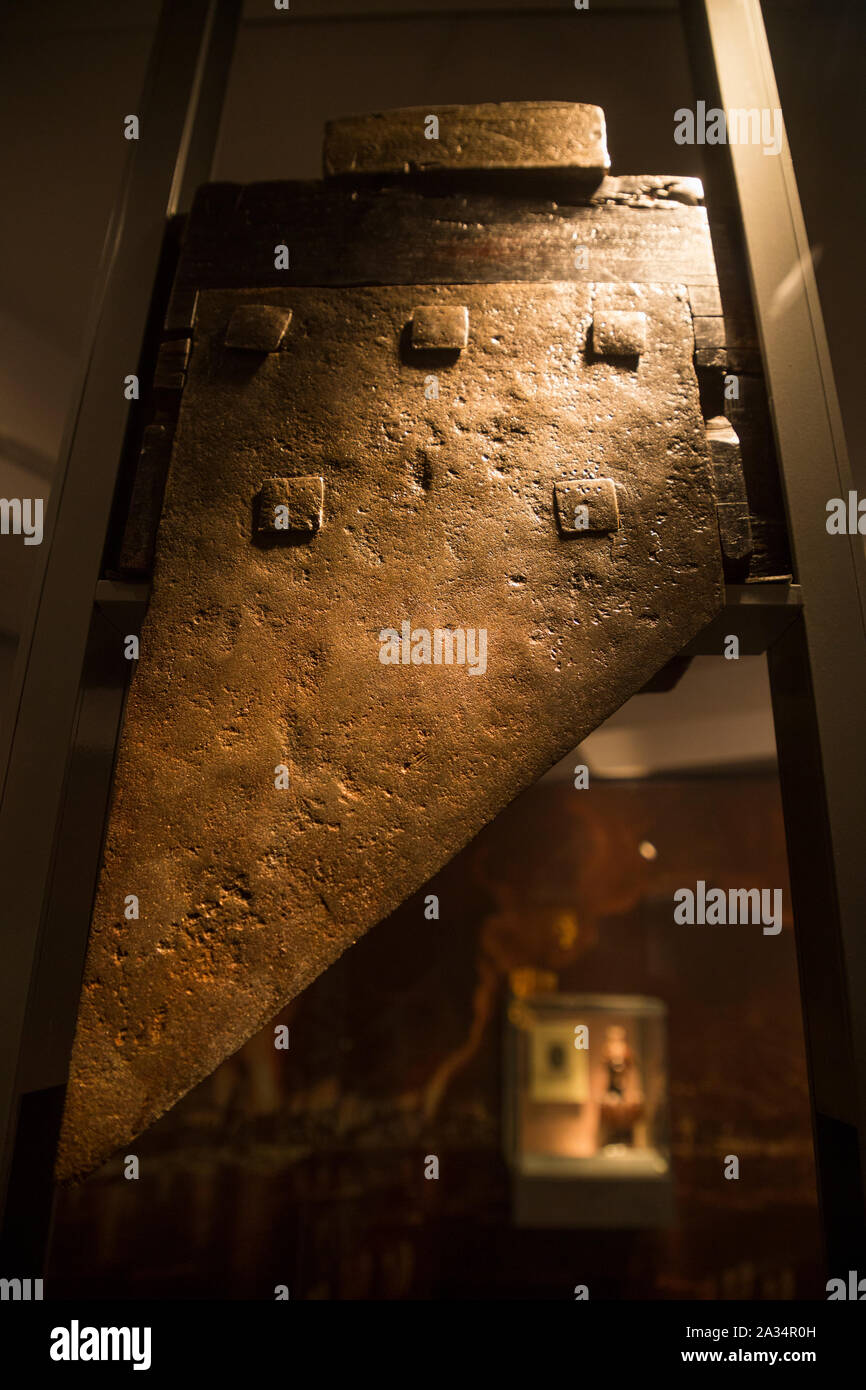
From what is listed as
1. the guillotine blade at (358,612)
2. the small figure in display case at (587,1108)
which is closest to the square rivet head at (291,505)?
the guillotine blade at (358,612)

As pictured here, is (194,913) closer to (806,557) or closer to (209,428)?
(209,428)

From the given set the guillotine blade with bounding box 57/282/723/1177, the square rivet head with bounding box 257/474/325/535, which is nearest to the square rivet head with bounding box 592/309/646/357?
the guillotine blade with bounding box 57/282/723/1177

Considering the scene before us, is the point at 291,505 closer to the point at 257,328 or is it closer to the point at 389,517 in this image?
the point at 389,517

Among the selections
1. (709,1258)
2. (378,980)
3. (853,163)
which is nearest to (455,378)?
(853,163)

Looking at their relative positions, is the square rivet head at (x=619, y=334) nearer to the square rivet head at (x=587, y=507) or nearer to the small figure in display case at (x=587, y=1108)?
the square rivet head at (x=587, y=507)

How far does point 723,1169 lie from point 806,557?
2.48m

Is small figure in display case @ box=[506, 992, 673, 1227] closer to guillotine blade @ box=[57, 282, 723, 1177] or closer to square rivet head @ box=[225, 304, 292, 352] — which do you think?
guillotine blade @ box=[57, 282, 723, 1177]

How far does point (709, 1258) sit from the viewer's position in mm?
2605

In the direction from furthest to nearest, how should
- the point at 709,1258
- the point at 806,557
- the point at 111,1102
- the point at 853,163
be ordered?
1. the point at 709,1258
2. the point at 853,163
3. the point at 806,557
4. the point at 111,1102

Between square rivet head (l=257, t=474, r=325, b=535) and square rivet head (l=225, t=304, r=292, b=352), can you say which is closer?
square rivet head (l=257, t=474, r=325, b=535)

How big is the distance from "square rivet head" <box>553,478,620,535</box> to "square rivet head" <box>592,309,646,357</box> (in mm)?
258

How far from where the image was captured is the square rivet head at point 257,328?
4.17 feet

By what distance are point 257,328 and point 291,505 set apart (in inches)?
14.3

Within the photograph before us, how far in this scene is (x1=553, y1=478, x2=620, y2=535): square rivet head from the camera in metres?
1.15
